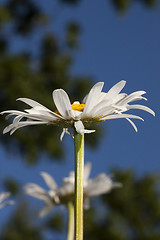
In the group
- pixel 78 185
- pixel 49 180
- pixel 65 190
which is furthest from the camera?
pixel 49 180

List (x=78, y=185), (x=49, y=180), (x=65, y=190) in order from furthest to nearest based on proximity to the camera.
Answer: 1. (x=49, y=180)
2. (x=65, y=190)
3. (x=78, y=185)

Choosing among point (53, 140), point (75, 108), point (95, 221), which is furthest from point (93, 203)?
point (75, 108)

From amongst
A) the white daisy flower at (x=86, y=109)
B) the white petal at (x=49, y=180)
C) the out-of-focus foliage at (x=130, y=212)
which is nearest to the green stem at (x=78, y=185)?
the white daisy flower at (x=86, y=109)

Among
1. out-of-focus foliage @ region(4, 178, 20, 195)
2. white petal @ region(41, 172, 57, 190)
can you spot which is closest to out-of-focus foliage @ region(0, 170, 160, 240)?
out-of-focus foliage @ region(4, 178, 20, 195)

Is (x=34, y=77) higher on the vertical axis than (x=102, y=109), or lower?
higher

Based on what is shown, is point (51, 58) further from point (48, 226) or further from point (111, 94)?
point (111, 94)

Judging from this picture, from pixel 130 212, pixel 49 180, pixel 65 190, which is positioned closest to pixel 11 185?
pixel 130 212

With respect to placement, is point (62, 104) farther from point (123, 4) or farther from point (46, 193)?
point (123, 4)

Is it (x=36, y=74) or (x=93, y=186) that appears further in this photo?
(x=36, y=74)
